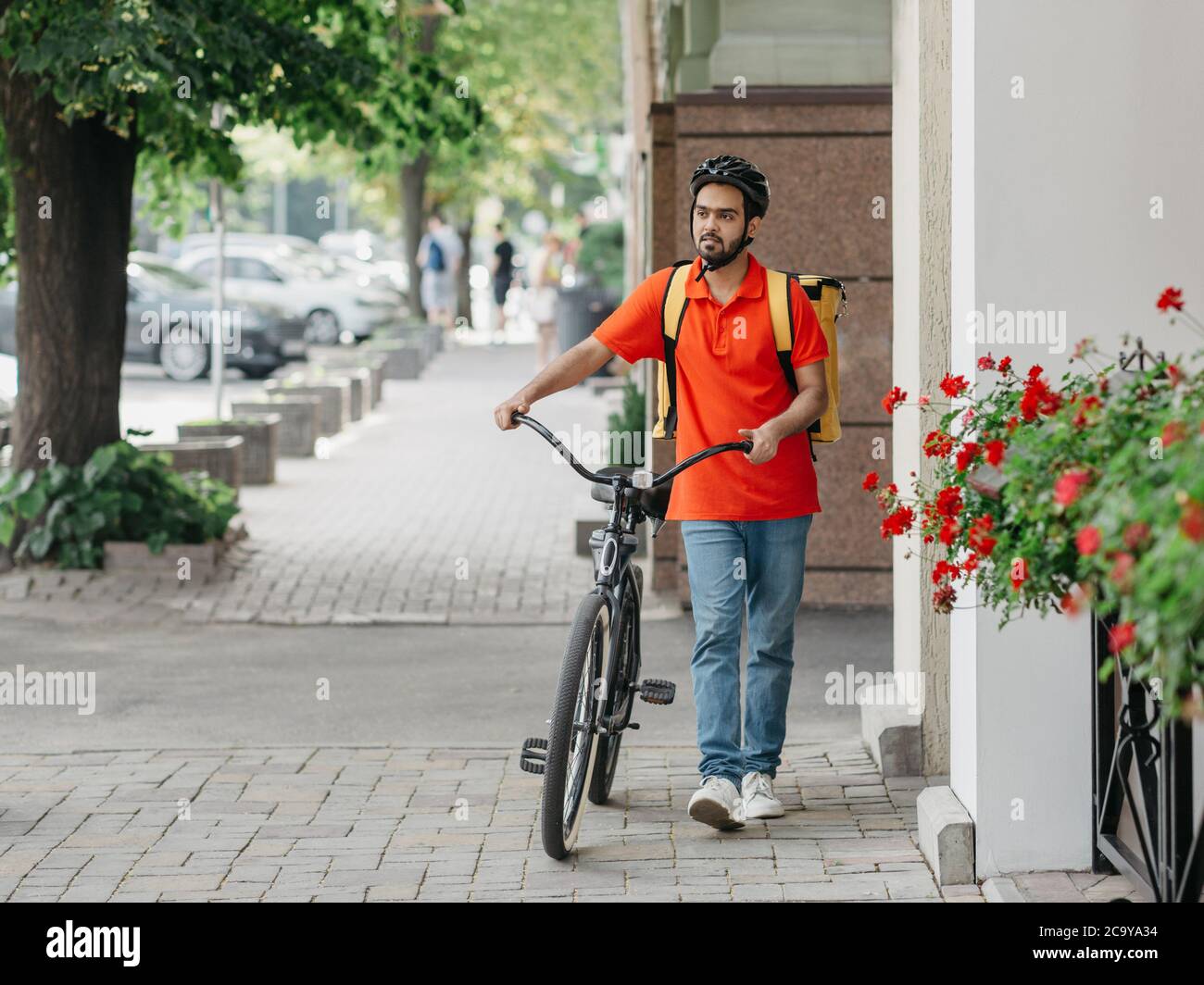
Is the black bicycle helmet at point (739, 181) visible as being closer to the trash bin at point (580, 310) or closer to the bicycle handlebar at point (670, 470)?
the bicycle handlebar at point (670, 470)

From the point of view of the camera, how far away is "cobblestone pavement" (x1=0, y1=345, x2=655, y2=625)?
10438 mm

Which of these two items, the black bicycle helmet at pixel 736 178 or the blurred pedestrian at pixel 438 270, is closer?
the black bicycle helmet at pixel 736 178

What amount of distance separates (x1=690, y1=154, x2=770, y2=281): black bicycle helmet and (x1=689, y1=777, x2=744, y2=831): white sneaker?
5.04 ft

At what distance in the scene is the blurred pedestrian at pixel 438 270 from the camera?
33.8 metres

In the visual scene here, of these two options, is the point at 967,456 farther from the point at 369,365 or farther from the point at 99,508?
the point at 369,365

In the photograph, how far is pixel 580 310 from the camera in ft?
90.7

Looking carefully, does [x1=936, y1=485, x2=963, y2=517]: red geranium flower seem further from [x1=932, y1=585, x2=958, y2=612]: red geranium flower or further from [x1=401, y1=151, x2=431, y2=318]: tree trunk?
[x1=401, y1=151, x2=431, y2=318]: tree trunk

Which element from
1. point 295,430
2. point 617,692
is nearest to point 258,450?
point 295,430

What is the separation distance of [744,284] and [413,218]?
94.4 ft

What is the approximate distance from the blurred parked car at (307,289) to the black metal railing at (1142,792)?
2702 cm

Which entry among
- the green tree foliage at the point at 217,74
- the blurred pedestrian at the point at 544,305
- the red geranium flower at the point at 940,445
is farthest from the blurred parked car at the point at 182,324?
the red geranium flower at the point at 940,445

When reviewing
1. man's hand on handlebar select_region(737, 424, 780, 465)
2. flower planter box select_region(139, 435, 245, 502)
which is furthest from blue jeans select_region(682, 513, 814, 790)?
flower planter box select_region(139, 435, 245, 502)

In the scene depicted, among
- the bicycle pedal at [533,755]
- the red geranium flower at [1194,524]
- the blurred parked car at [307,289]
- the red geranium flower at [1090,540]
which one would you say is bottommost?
the bicycle pedal at [533,755]
